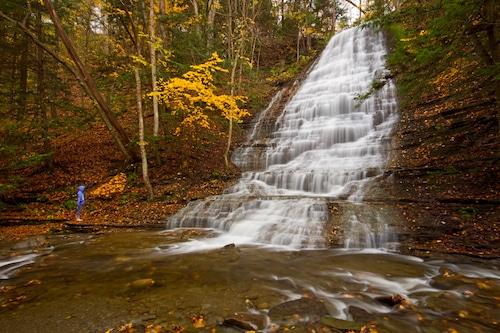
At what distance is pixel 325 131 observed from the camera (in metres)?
15.2

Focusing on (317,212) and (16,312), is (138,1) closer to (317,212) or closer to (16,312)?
(317,212)

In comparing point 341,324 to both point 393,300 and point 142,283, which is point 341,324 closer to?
point 393,300

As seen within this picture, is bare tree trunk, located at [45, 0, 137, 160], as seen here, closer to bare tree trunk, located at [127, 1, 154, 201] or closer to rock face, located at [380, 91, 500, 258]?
bare tree trunk, located at [127, 1, 154, 201]

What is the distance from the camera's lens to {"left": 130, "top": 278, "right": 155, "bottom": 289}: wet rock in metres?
4.43

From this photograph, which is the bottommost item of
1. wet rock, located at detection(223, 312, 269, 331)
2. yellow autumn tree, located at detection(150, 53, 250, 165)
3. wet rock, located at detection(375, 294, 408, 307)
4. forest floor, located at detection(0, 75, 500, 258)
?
wet rock, located at detection(223, 312, 269, 331)

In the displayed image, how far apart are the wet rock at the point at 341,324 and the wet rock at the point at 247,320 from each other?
0.77 m

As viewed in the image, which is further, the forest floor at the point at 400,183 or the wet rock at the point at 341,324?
the forest floor at the point at 400,183

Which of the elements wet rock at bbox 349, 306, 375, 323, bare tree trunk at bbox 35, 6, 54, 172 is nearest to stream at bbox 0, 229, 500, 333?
wet rock at bbox 349, 306, 375, 323

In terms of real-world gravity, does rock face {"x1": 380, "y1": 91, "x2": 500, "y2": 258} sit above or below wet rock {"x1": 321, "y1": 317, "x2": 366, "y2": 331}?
above

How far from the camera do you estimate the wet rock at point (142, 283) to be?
4434 mm

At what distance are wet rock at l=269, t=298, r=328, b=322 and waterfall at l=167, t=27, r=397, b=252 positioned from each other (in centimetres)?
329

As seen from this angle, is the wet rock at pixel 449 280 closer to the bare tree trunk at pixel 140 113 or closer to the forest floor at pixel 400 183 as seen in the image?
the forest floor at pixel 400 183

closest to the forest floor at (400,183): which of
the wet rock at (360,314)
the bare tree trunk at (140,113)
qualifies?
the bare tree trunk at (140,113)

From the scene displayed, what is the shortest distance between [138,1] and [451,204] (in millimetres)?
13690
